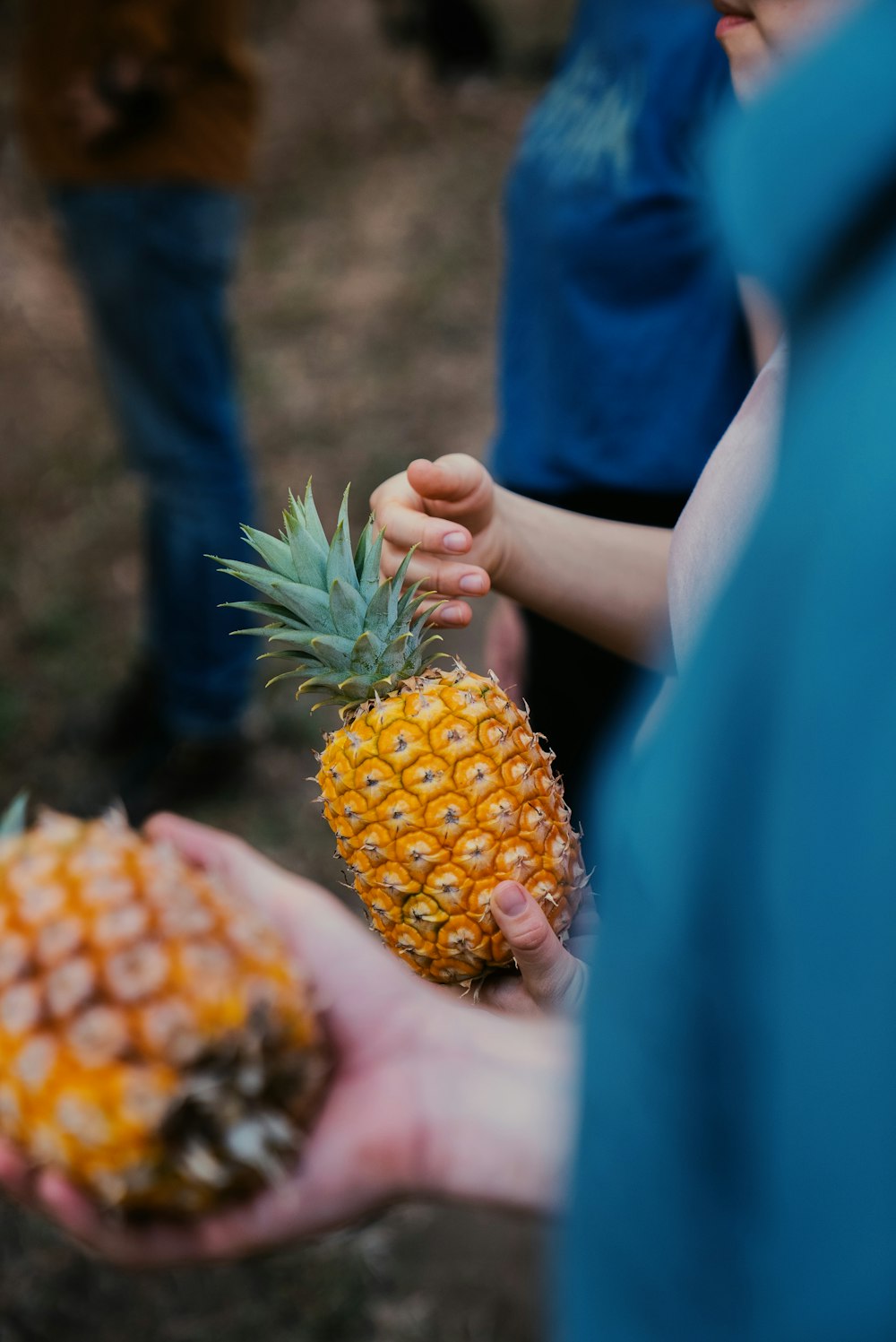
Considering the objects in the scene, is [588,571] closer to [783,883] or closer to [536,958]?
[536,958]

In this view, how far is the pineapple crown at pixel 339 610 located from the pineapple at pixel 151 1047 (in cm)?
68

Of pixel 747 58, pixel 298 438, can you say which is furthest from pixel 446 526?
pixel 298 438

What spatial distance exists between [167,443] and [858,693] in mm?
3112

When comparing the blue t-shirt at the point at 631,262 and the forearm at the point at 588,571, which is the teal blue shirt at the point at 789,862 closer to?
the forearm at the point at 588,571

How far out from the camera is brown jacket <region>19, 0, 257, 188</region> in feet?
10.2

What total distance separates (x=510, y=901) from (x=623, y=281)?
143cm

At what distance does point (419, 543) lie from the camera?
5.27 feet

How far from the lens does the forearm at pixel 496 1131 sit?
0.89m

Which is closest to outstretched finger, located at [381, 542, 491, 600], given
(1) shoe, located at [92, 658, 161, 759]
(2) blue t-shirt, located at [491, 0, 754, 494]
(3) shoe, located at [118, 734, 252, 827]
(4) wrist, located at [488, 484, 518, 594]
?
(4) wrist, located at [488, 484, 518, 594]

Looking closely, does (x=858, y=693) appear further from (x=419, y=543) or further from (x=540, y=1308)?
(x=540, y=1308)

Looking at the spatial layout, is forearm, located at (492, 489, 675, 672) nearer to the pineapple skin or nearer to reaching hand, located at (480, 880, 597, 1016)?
the pineapple skin

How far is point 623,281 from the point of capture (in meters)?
2.26

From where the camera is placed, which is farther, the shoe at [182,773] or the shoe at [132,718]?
the shoe at [132,718]

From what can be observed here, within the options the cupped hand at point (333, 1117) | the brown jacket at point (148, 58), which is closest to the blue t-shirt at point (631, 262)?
the brown jacket at point (148, 58)
